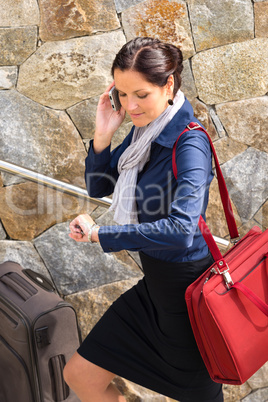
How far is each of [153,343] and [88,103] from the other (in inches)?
48.5

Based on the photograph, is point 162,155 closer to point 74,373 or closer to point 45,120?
point 74,373

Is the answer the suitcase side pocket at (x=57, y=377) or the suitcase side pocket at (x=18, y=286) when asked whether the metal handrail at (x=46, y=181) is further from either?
the suitcase side pocket at (x=57, y=377)

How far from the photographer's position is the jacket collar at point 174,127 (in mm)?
1396

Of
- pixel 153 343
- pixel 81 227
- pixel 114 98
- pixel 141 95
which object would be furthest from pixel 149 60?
pixel 153 343

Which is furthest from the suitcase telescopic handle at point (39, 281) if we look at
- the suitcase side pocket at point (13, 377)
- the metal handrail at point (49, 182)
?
the metal handrail at point (49, 182)

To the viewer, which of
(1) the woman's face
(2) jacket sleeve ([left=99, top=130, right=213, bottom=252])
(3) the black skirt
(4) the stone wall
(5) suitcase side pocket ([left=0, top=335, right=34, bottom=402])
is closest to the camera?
(2) jacket sleeve ([left=99, top=130, right=213, bottom=252])

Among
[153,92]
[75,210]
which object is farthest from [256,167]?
[153,92]

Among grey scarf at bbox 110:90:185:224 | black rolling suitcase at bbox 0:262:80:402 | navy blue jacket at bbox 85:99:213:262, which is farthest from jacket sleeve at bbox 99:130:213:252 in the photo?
black rolling suitcase at bbox 0:262:80:402

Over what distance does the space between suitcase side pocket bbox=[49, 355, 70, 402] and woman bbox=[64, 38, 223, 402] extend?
1.11 ft

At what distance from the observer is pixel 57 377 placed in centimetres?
196

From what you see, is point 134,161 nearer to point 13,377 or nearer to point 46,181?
point 46,181

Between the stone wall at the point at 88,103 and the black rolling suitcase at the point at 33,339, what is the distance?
1.46 feet

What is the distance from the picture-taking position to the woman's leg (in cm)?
158

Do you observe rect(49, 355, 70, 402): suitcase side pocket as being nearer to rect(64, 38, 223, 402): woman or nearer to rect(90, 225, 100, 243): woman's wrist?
rect(64, 38, 223, 402): woman
